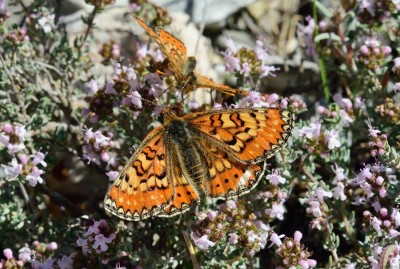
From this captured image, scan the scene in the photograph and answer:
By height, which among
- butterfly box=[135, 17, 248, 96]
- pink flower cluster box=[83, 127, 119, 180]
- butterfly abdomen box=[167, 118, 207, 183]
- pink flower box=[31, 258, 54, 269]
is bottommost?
pink flower box=[31, 258, 54, 269]

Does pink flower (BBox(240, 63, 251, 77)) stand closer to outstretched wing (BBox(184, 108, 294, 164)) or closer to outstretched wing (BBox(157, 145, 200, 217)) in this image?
outstretched wing (BBox(184, 108, 294, 164))

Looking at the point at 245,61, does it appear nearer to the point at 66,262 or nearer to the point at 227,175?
the point at 227,175

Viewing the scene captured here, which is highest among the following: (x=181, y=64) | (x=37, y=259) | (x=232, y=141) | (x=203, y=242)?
(x=181, y=64)

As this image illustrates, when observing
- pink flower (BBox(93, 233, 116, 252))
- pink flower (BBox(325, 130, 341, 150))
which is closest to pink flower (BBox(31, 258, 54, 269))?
pink flower (BBox(93, 233, 116, 252))

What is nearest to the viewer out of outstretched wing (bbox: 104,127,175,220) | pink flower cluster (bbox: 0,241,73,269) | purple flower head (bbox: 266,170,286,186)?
outstretched wing (bbox: 104,127,175,220)

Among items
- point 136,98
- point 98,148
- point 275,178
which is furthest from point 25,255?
point 275,178

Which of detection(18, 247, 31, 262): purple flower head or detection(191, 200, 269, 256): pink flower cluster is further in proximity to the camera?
detection(18, 247, 31, 262): purple flower head

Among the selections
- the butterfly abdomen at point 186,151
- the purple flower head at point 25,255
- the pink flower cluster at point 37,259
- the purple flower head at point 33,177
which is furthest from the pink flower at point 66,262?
the butterfly abdomen at point 186,151
